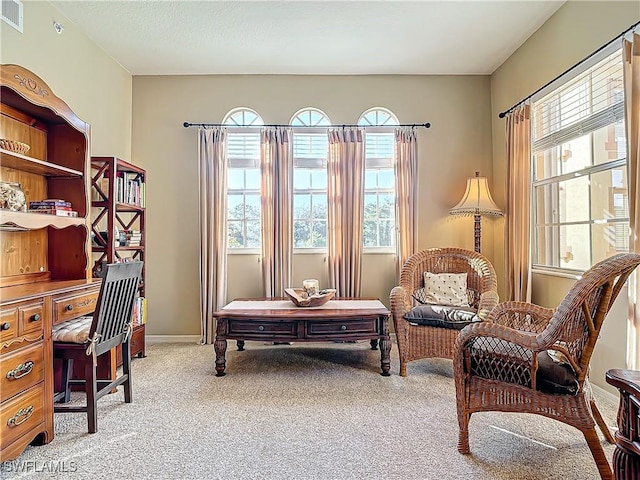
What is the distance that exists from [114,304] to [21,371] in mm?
571

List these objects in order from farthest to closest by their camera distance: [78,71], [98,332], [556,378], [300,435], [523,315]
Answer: [78,71]
[523,315]
[98,332]
[300,435]
[556,378]

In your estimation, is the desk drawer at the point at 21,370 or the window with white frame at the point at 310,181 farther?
the window with white frame at the point at 310,181

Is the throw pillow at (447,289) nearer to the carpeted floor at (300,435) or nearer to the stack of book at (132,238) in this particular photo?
the carpeted floor at (300,435)

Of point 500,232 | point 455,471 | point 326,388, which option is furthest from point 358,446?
point 500,232

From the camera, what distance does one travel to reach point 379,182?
4.54 m

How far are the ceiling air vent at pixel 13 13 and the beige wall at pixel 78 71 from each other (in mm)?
43

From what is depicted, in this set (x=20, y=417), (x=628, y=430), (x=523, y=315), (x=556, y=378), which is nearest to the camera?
(x=628, y=430)

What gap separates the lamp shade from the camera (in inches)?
156

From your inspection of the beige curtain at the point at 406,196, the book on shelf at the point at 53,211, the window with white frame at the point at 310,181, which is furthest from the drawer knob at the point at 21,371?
the beige curtain at the point at 406,196

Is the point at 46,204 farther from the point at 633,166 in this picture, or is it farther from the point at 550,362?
the point at 633,166

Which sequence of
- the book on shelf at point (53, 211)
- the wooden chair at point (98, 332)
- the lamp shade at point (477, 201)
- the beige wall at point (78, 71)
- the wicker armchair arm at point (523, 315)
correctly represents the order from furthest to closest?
the lamp shade at point (477, 201)
the beige wall at point (78, 71)
the book on shelf at point (53, 211)
the wicker armchair arm at point (523, 315)
the wooden chair at point (98, 332)

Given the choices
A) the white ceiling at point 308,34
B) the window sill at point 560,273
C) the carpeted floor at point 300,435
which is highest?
the white ceiling at point 308,34

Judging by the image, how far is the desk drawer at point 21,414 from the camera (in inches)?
72.4

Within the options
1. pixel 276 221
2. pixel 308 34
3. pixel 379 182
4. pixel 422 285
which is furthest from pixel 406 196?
pixel 308 34
